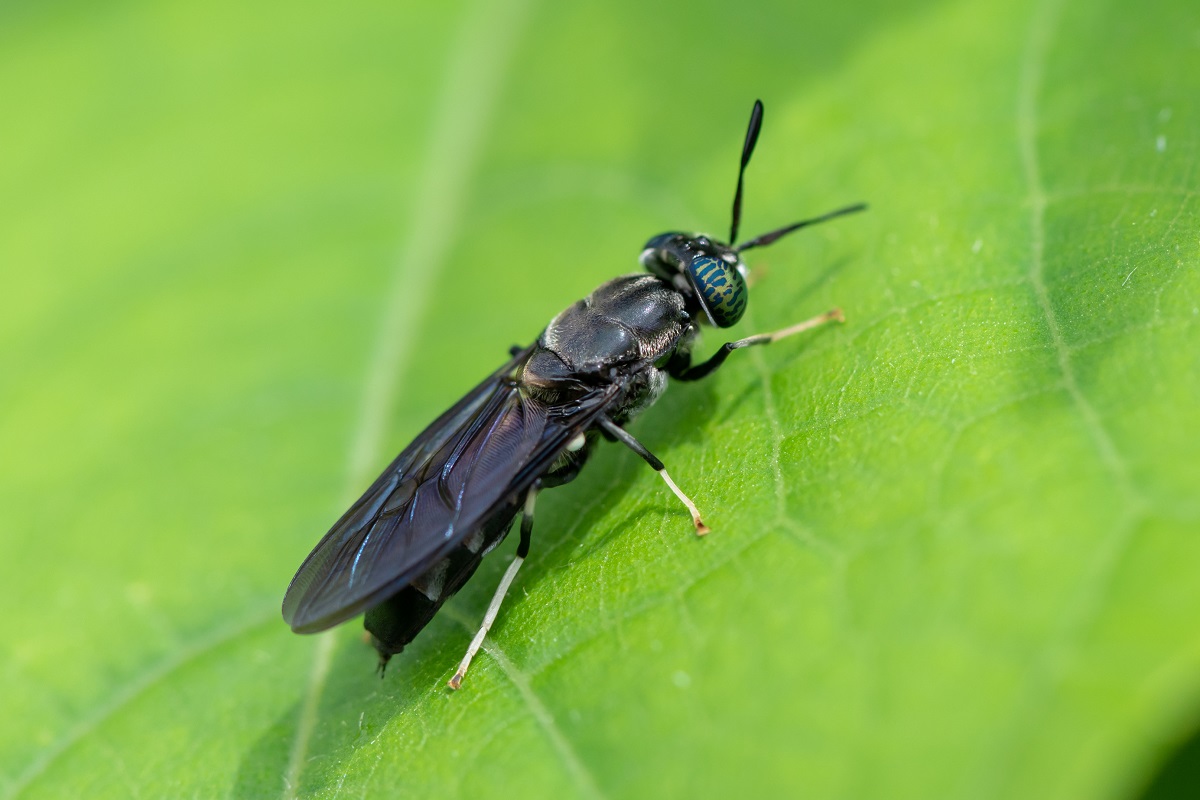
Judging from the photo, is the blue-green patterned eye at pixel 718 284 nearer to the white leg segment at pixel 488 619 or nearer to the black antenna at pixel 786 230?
the black antenna at pixel 786 230

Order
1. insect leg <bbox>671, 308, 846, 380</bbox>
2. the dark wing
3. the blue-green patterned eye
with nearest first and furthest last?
the dark wing
insect leg <bbox>671, 308, 846, 380</bbox>
the blue-green patterned eye

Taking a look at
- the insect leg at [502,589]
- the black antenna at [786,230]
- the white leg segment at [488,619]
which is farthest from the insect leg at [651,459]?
the black antenna at [786,230]

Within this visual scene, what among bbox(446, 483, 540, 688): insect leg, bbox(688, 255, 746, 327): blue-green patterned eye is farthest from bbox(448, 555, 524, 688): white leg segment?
bbox(688, 255, 746, 327): blue-green patterned eye

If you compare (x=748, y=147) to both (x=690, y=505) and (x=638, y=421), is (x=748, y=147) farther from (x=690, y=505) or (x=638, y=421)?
(x=690, y=505)

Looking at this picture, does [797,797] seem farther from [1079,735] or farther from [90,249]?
[90,249]

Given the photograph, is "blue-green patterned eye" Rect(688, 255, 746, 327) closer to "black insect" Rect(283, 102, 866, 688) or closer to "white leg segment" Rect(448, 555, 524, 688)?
"black insect" Rect(283, 102, 866, 688)

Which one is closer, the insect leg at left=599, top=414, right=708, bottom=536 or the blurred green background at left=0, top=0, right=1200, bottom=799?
the blurred green background at left=0, top=0, right=1200, bottom=799

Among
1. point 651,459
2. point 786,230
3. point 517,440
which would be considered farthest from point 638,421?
point 786,230
